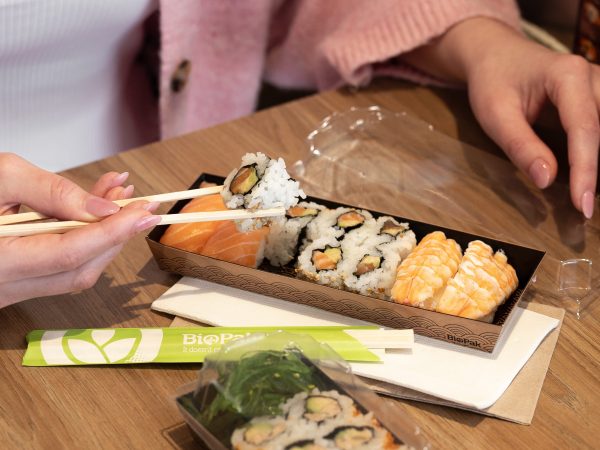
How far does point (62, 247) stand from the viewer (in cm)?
95

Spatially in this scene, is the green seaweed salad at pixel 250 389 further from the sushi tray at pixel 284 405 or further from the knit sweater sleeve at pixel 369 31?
the knit sweater sleeve at pixel 369 31

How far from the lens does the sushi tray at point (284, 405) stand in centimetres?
81

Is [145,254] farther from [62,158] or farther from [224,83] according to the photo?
[224,83]

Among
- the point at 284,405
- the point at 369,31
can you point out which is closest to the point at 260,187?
the point at 284,405

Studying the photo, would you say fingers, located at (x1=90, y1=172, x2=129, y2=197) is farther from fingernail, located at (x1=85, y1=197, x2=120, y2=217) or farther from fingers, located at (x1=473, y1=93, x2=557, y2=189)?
fingers, located at (x1=473, y1=93, x2=557, y2=189)

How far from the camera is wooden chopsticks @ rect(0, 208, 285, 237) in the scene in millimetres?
983

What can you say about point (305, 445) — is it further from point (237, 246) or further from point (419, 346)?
point (237, 246)

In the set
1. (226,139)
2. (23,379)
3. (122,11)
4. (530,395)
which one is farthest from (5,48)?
(530,395)

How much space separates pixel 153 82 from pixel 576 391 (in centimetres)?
133

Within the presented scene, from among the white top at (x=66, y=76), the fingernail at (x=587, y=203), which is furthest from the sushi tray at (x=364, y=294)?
the white top at (x=66, y=76)

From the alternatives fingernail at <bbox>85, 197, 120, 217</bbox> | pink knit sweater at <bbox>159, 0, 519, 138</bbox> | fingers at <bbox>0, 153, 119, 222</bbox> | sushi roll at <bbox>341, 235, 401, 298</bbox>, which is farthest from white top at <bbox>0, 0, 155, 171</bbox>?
sushi roll at <bbox>341, 235, 401, 298</bbox>

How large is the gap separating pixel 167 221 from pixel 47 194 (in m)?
0.18

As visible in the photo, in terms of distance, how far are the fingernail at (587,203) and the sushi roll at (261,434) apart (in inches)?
28.8

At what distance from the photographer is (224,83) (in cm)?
193
